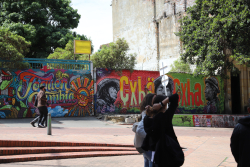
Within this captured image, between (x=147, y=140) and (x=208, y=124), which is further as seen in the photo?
(x=208, y=124)

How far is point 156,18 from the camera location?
2842 centimetres

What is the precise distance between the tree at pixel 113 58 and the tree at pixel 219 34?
4.71 metres

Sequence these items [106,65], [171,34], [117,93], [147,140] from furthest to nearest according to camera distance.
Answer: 1. [171,34]
2. [106,65]
3. [117,93]
4. [147,140]

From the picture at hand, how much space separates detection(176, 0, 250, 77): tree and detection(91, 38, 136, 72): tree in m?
4.71

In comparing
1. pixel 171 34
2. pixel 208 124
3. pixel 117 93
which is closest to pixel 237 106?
pixel 171 34

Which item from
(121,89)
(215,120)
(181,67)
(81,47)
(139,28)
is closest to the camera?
(215,120)

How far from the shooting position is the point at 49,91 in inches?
621

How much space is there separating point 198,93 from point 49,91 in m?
12.6

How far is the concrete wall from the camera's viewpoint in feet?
94.1

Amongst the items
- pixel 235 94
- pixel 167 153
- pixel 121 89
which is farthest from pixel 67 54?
pixel 167 153

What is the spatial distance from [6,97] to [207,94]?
15864 millimetres

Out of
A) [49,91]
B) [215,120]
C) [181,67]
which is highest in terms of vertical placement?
[181,67]

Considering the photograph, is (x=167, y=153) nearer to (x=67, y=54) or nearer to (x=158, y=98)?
(x=158, y=98)

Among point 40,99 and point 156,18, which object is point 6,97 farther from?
point 156,18
